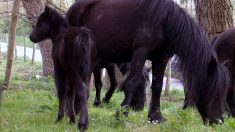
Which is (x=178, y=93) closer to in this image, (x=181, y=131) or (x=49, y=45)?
(x=49, y=45)

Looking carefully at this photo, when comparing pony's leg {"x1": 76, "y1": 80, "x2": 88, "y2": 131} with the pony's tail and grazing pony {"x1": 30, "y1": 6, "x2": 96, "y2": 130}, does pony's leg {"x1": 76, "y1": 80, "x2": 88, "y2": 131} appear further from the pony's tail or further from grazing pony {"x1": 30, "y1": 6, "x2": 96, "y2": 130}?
the pony's tail

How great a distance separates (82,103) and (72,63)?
0.62 m

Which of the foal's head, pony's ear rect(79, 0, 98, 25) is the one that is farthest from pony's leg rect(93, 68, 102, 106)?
the foal's head

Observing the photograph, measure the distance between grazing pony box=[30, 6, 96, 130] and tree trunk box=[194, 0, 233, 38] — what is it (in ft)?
17.2

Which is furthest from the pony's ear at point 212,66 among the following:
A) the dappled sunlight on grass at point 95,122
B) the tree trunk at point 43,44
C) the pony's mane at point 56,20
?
the tree trunk at point 43,44

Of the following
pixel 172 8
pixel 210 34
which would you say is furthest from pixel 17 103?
pixel 210 34

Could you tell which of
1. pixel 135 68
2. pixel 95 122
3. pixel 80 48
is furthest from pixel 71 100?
pixel 135 68

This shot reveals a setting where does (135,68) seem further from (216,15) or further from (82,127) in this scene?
(216,15)

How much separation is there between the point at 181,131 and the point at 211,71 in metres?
1.09

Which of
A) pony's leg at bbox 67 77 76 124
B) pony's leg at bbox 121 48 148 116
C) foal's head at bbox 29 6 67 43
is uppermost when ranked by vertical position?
foal's head at bbox 29 6 67 43

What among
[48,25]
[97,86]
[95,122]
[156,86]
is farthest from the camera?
[97,86]

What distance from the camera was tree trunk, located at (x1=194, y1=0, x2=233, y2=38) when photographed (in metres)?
11.1

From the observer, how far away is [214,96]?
6504 millimetres

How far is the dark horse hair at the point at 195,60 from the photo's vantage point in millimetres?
6539
